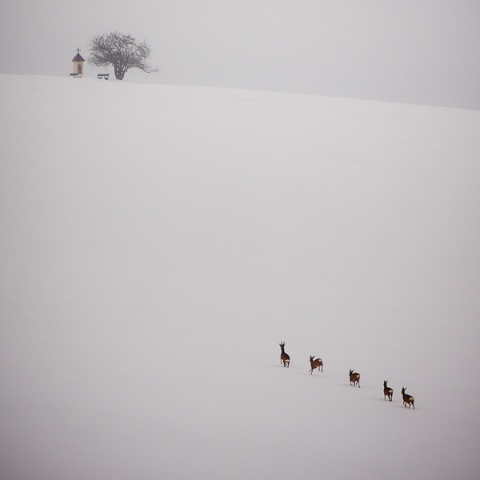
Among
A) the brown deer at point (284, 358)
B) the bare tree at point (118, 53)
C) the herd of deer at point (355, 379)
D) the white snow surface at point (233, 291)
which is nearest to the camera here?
the white snow surface at point (233, 291)

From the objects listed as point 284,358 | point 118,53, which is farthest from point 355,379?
point 118,53

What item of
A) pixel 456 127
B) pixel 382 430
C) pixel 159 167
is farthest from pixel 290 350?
pixel 456 127

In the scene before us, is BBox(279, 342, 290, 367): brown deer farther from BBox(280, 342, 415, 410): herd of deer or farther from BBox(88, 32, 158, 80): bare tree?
BBox(88, 32, 158, 80): bare tree

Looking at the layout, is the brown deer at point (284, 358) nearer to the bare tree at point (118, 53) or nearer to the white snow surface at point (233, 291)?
the white snow surface at point (233, 291)

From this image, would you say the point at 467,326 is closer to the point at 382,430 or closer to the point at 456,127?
the point at 382,430

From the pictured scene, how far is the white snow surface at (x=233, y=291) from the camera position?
15.8 ft

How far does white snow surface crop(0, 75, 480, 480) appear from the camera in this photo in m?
4.82

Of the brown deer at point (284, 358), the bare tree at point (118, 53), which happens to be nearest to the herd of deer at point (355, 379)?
the brown deer at point (284, 358)

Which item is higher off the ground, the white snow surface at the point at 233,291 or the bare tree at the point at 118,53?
the bare tree at the point at 118,53

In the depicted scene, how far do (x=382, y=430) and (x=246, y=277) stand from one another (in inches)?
167

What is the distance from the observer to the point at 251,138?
15.6m

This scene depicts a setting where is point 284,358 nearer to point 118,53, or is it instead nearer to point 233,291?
point 233,291

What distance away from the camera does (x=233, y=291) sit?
857 cm

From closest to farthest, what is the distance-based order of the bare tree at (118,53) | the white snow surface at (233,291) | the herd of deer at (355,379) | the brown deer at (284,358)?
the white snow surface at (233,291) < the herd of deer at (355,379) < the brown deer at (284,358) < the bare tree at (118,53)
